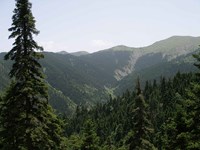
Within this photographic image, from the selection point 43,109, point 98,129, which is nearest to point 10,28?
point 43,109

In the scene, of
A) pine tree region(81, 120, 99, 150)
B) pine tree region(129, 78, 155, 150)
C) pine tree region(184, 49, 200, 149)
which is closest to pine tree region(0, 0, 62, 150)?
pine tree region(184, 49, 200, 149)

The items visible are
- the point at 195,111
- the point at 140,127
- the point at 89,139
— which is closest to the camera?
the point at 195,111

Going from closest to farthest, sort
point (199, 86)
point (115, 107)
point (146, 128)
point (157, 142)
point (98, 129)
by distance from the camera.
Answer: point (199, 86) < point (146, 128) < point (157, 142) < point (98, 129) < point (115, 107)

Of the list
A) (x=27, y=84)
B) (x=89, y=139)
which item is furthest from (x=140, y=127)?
(x=27, y=84)

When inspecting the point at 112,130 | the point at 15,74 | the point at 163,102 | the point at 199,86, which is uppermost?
the point at 15,74

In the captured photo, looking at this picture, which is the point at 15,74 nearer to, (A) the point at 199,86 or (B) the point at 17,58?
(B) the point at 17,58

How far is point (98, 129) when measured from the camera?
495ft

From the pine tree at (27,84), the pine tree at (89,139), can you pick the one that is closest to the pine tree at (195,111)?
the pine tree at (27,84)

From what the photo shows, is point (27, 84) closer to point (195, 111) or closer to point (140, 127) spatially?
point (195, 111)

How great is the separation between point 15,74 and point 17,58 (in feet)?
3.78

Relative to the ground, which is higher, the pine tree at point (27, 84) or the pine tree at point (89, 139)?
the pine tree at point (27, 84)

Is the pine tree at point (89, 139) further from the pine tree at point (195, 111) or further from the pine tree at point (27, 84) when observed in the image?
the pine tree at point (195, 111)

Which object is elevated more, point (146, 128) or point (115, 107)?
point (146, 128)

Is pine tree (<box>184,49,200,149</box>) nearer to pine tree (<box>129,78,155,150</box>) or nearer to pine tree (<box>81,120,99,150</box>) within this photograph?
pine tree (<box>129,78,155,150</box>)
